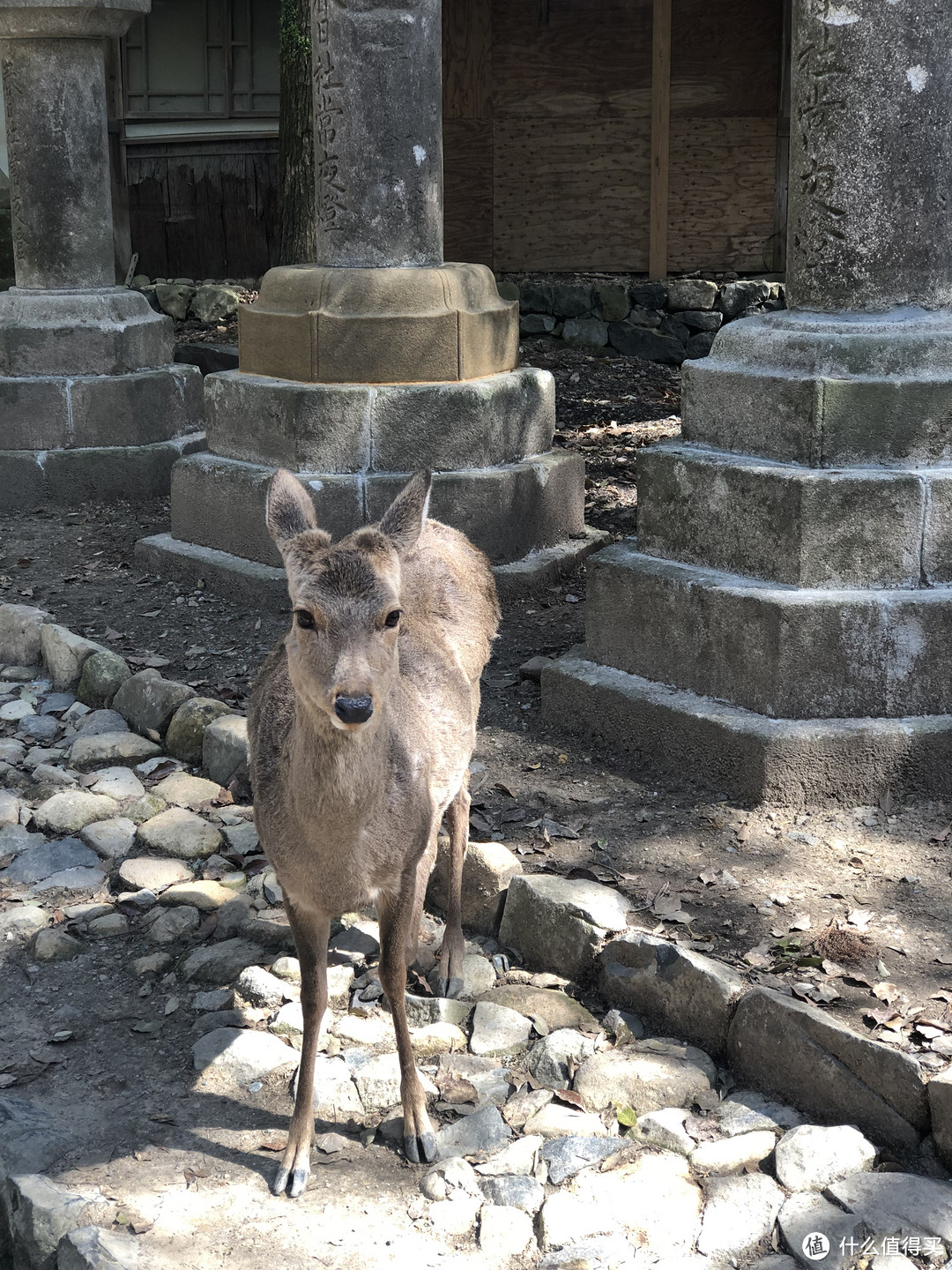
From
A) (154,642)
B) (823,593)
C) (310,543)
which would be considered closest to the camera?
(310,543)

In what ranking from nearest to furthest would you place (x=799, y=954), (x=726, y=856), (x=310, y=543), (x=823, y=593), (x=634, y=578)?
(x=310, y=543) → (x=799, y=954) → (x=726, y=856) → (x=823, y=593) → (x=634, y=578)

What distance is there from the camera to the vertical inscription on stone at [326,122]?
20.7ft

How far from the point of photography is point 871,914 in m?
3.90

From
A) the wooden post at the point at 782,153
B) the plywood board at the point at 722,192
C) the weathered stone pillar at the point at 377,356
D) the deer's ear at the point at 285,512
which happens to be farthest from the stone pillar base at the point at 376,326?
the plywood board at the point at 722,192

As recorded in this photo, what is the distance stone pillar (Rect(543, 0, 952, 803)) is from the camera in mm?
4488

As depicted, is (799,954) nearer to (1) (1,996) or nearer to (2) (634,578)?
(2) (634,578)

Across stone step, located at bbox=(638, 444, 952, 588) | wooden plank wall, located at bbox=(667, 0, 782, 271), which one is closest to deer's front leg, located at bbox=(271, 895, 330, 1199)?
stone step, located at bbox=(638, 444, 952, 588)

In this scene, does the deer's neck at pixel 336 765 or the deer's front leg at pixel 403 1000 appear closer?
the deer's neck at pixel 336 765

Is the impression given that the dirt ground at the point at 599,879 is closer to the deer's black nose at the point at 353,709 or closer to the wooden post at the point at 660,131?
the deer's black nose at the point at 353,709

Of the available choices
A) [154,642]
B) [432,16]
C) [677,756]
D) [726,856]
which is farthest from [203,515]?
[726,856]

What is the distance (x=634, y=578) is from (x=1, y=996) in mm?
2458

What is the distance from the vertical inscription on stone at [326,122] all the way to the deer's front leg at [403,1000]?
407 centimetres

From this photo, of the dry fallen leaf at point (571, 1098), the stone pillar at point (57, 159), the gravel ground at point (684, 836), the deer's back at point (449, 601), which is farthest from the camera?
the stone pillar at point (57, 159)

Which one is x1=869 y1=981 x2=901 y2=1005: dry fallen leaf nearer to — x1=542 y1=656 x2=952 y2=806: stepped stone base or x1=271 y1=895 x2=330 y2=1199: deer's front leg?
x1=542 y1=656 x2=952 y2=806: stepped stone base
